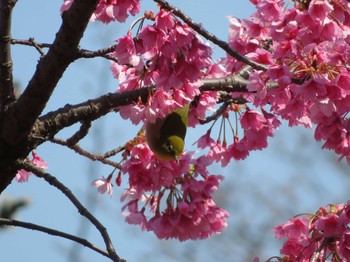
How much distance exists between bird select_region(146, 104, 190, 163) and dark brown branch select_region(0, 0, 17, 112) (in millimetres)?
685

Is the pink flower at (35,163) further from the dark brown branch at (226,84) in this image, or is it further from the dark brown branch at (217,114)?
the dark brown branch at (226,84)

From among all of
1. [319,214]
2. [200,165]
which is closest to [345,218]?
[319,214]

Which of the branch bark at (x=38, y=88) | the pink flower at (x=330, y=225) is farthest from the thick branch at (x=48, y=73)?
the pink flower at (x=330, y=225)

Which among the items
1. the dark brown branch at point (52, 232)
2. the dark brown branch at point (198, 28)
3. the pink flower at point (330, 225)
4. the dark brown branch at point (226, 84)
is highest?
the dark brown branch at point (226, 84)

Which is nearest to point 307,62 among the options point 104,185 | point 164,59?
point 164,59

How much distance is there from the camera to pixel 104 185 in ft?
10.0

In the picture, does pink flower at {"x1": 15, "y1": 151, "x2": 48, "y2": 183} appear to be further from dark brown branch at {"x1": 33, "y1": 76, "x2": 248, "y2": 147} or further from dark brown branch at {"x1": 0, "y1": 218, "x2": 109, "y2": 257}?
dark brown branch at {"x1": 33, "y1": 76, "x2": 248, "y2": 147}

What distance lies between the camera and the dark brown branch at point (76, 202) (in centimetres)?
229

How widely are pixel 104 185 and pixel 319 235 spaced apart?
0.95 metres

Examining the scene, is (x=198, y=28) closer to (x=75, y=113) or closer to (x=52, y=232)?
(x=75, y=113)

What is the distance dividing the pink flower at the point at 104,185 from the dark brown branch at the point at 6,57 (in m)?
0.85

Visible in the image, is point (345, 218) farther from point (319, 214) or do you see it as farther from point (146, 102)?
point (146, 102)

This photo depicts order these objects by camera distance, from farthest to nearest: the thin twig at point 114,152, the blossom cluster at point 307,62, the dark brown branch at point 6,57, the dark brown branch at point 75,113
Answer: the thin twig at point 114,152
the dark brown branch at point 75,113
the blossom cluster at point 307,62
the dark brown branch at point 6,57

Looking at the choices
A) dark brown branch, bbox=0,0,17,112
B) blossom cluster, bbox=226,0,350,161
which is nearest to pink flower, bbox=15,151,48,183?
dark brown branch, bbox=0,0,17,112
